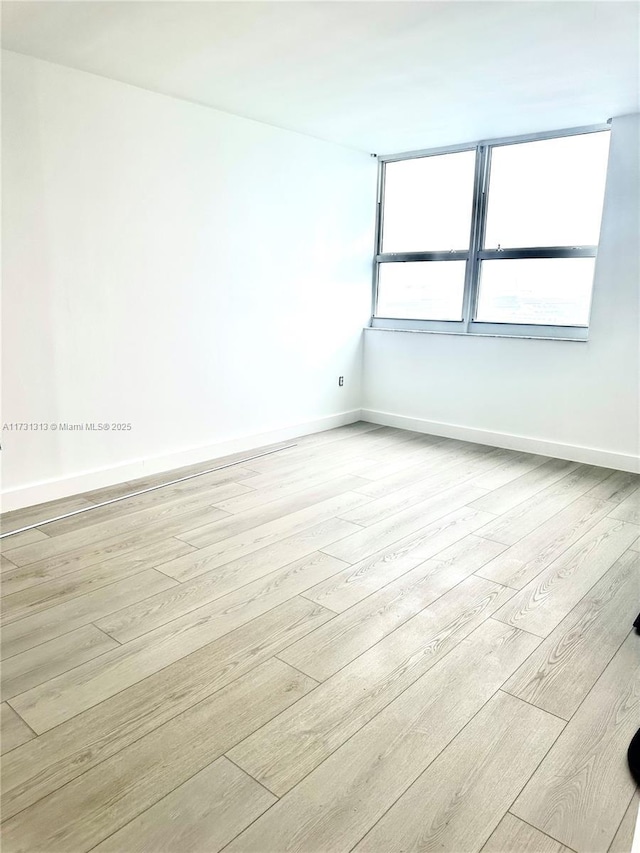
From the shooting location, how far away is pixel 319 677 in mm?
1786

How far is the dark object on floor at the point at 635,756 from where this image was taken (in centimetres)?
144

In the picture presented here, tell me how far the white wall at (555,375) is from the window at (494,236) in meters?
0.18

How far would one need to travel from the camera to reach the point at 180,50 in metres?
2.67

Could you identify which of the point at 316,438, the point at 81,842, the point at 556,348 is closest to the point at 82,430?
the point at 316,438

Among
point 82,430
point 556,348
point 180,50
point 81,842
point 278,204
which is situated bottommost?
point 81,842

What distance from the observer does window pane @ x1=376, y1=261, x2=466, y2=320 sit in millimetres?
4770

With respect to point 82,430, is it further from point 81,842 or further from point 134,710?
point 81,842

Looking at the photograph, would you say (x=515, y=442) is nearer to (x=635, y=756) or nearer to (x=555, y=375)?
(x=555, y=375)

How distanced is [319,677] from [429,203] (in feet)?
13.7

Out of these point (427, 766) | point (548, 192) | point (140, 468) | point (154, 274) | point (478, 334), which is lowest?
point (427, 766)

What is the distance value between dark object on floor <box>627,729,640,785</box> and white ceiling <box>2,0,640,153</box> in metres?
2.60

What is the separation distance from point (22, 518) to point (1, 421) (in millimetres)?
524

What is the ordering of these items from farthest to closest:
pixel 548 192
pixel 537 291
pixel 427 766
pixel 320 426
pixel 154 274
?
pixel 320 426 < pixel 537 291 < pixel 548 192 < pixel 154 274 < pixel 427 766

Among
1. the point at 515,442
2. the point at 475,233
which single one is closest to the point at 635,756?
the point at 515,442
